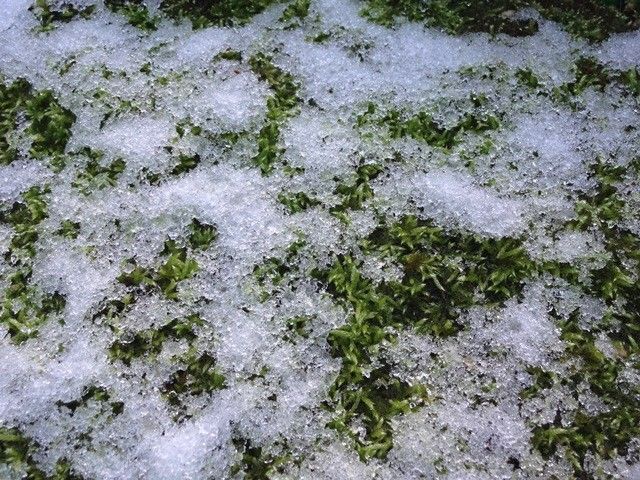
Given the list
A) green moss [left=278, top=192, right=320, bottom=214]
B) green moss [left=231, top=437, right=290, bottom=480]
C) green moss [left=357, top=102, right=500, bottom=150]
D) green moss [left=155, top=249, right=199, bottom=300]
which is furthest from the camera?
green moss [left=357, top=102, right=500, bottom=150]

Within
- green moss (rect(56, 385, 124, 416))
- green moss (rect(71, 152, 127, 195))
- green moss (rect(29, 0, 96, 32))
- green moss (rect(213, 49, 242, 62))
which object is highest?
green moss (rect(29, 0, 96, 32))

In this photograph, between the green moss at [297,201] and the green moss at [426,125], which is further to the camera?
the green moss at [426,125]

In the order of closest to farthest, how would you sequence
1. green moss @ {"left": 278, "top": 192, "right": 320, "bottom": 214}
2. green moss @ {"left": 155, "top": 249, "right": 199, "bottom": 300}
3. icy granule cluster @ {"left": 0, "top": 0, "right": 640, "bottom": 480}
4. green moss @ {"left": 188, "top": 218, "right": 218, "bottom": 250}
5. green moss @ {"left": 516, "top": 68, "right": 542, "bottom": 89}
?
icy granule cluster @ {"left": 0, "top": 0, "right": 640, "bottom": 480}
green moss @ {"left": 155, "top": 249, "right": 199, "bottom": 300}
green moss @ {"left": 188, "top": 218, "right": 218, "bottom": 250}
green moss @ {"left": 278, "top": 192, "right": 320, "bottom": 214}
green moss @ {"left": 516, "top": 68, "right": 542, "bottom": 89}

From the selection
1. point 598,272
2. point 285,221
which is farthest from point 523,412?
point 285,221

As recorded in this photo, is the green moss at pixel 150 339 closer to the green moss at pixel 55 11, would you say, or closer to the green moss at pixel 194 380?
the green moss at pixel 194 380

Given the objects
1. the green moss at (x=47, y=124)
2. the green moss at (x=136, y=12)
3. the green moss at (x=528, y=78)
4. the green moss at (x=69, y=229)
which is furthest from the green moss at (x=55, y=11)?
the green moss at (x=528, y=78)

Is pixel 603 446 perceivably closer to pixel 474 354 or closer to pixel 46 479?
pixel 474 354

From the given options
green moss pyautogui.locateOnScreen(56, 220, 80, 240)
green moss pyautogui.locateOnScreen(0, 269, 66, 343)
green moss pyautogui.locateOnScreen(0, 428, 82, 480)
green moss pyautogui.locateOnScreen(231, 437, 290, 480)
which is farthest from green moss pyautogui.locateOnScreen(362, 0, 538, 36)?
green moss pyautogui.locateOnScreen(0, 428, 82, 480)

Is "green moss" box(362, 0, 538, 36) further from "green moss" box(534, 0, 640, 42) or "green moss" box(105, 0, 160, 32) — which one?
"green moss" box(105, 0, 160, 32)
